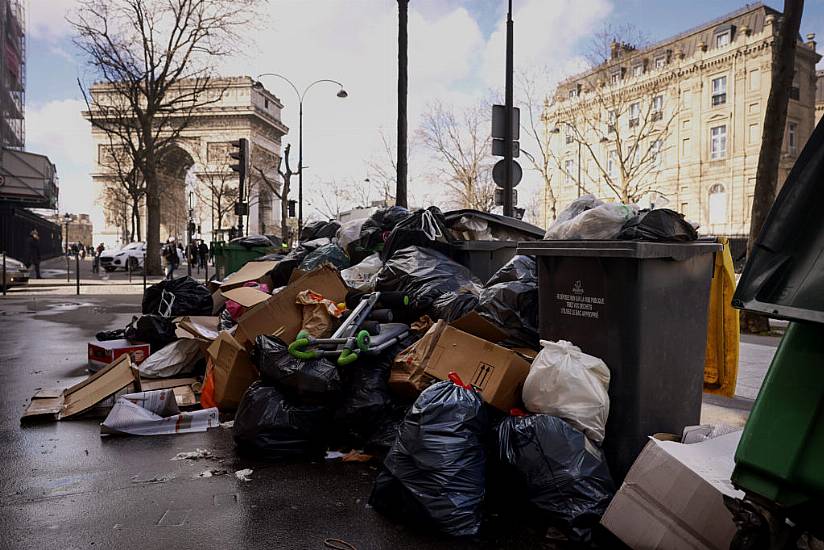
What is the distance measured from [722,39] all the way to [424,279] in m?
42.9

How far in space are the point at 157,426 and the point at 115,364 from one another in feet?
3.45

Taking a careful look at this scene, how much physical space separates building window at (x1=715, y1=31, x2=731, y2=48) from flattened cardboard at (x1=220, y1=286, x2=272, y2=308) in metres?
41.4

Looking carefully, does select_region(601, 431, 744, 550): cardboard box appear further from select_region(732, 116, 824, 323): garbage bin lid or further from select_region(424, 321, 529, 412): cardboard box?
select_region(732, 116, 824, 323): garbage bin lid

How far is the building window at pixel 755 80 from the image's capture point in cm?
3709

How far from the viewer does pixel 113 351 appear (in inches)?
240

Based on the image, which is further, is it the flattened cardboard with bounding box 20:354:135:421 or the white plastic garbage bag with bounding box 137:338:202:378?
the white plastic garbage bag with bounding box 137:338:202:378

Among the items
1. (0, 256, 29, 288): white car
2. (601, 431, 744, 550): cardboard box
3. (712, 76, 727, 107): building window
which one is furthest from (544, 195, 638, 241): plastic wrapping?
(712, 76, 727, 107): building window

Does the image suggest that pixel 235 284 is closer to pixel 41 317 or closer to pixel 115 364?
pixel 115 364

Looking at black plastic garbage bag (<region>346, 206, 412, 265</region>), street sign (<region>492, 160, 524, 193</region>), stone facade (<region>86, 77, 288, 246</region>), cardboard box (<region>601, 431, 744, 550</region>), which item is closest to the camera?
cardboard box (<region>601, 431, 744, 550</region>)

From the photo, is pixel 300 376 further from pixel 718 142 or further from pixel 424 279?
pixel 718 142

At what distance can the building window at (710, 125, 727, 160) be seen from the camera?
129 ft

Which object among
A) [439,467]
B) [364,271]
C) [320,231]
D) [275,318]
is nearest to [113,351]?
[275,318]

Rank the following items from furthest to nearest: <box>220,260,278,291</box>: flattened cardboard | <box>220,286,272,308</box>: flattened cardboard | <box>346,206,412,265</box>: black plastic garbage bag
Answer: <box>220,260,278,291</box>: flattened cardboard < <box>346,206,412,265</box>: black plastic garbage bag < <box>220,286,272,308</box>: flattened cardboard

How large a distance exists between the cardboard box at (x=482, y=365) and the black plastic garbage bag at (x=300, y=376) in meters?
0.62
